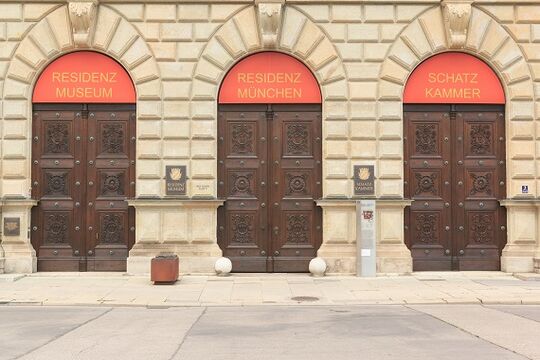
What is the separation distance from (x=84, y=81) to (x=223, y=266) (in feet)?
21.2

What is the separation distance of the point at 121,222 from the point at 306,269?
5313mm

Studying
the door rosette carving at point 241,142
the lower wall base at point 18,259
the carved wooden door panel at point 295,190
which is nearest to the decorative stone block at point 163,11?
the door rosette carving at point 241,142

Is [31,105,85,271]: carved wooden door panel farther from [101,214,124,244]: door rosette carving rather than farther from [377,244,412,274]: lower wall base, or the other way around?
[377,244,412,274]: lower wall base

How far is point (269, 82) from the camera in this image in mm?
19047

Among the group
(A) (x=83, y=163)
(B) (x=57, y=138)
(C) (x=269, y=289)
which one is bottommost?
(C) (x=269, y=289)

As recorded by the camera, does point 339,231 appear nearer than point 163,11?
Yes

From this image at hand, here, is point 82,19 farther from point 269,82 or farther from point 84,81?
point 269,82

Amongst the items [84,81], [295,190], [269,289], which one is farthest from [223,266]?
[84,81]

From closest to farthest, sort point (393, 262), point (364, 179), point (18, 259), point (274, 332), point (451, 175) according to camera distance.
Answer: point (274, 332) → point (18, 259) → point (393, 262) → point (364, 179) → point (451, 175)

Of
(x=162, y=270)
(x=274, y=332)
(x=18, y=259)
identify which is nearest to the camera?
(x=274, y=332)

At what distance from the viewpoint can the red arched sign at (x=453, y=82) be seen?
19109 mm

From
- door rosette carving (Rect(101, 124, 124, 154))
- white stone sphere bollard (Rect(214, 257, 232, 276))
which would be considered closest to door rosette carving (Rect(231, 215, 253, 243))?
white stone sphere bollard (Rect(214, 257, 232, 276))

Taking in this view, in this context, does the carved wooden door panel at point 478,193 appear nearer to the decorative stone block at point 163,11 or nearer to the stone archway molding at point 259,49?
the stone archway molding at point 259,49

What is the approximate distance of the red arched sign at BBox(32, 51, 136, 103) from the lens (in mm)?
18969
